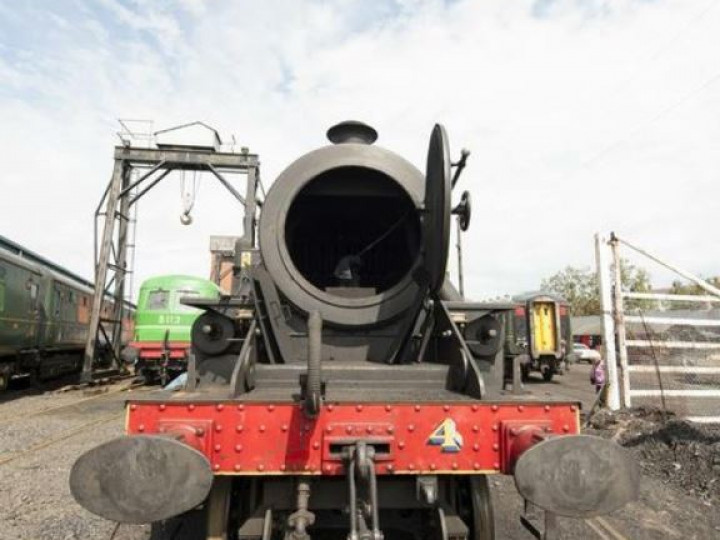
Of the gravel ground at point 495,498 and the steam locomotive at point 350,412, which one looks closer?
the steam locomotive at point 350,412

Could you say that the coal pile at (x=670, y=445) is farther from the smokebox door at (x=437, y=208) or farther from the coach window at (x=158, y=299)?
the coach window at (x=158, y=299)

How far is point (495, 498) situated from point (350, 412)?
2793 millimetres

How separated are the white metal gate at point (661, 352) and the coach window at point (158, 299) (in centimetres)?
1105

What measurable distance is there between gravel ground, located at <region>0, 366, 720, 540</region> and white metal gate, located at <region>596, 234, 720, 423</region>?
0.46 meters

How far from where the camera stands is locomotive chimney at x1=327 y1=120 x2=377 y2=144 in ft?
12.7

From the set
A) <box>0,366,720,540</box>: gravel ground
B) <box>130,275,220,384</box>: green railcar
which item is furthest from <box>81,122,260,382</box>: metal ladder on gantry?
<box>0,366,720,540</box>: gravel ground

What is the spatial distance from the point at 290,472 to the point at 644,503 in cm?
345

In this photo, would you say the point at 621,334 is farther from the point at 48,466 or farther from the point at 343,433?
the point at 48,466

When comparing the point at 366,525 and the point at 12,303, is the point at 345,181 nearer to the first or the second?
the point at 366,525

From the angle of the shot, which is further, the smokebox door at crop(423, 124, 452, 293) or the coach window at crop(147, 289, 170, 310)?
the coach window at crop(147, 289, 170, 310)

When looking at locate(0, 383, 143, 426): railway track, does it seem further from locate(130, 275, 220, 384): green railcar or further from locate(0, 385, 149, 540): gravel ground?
locate(130, 275, 220, 384): green railcar

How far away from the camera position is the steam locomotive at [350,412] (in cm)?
215

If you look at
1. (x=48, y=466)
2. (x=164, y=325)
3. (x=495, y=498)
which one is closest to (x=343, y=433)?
(x=495, y=498)

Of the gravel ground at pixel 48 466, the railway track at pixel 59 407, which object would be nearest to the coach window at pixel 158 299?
the railway track at pixel 59 407
